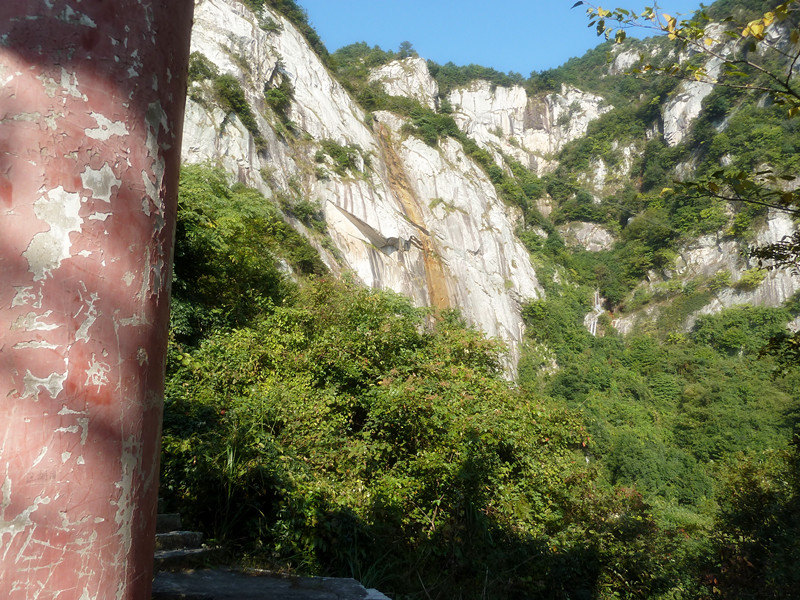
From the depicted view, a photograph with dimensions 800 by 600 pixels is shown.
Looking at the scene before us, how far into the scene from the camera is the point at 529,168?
5597 centimetres

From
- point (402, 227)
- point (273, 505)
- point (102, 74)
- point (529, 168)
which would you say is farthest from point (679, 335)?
point (102, 74)

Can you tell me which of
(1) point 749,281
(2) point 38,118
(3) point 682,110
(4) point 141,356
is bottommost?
(4) point 141,356

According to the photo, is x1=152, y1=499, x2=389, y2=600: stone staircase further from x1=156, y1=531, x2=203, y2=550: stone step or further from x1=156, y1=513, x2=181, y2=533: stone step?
x1=156, y1=513, x2=181, y2=533: stone step

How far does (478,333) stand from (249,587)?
8153 millimetres

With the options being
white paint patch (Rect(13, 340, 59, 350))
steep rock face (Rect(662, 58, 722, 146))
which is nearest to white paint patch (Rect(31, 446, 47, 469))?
white paint patch (Rect(13, 340, 59, 350))

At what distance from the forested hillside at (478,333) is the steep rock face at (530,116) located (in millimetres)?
335

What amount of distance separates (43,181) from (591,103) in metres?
68.3

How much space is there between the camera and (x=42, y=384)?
69 cm

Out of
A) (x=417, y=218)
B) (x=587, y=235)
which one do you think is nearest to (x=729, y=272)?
(x=587, y=235)

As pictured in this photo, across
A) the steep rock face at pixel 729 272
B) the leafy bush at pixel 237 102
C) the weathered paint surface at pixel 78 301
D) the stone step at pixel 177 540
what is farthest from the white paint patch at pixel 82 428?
the steep rock face at pixel 729 272

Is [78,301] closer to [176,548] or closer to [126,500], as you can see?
[126,500]

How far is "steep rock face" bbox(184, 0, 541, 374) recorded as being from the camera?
838 inches

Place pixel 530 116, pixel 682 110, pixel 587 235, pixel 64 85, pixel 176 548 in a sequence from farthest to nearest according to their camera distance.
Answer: pixel 530 116
pixel 587 235
pixel 682 110
pixel 176 548
pixel 64 85

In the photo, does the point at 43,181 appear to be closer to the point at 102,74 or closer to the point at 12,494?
the point at 102,74
